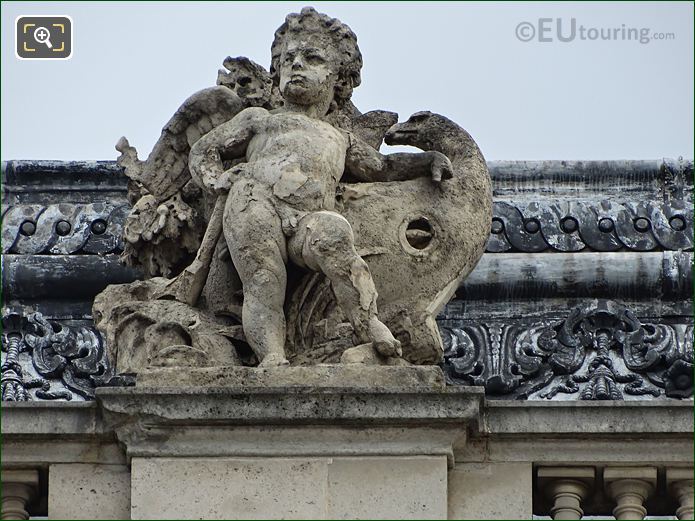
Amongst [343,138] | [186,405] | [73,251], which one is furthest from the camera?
[73,251]

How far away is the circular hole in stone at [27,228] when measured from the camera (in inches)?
993

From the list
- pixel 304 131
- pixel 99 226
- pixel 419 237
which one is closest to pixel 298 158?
pixel 304 131

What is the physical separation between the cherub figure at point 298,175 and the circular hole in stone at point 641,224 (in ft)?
21.9

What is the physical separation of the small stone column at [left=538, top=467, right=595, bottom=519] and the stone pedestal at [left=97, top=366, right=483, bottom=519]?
636 mm

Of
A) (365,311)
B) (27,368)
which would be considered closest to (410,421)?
(365,311)

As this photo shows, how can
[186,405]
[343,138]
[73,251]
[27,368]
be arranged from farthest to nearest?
1. [73,251]
2. [27,368]
3. [343,138]
4. [186,405]

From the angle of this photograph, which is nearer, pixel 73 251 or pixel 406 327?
pixel 406 327

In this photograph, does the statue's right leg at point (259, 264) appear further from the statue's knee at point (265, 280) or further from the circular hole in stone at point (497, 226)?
the circular hole in stone at point (497, 226)

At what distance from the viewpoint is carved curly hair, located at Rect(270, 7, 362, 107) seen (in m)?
19.4

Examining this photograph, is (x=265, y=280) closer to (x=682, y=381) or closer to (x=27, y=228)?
(x=682, y=381)

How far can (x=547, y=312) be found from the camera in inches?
987

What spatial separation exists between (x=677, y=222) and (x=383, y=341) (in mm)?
8150

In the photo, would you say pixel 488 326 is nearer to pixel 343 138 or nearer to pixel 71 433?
pixel 343 138

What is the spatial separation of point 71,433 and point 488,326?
7.03 m
